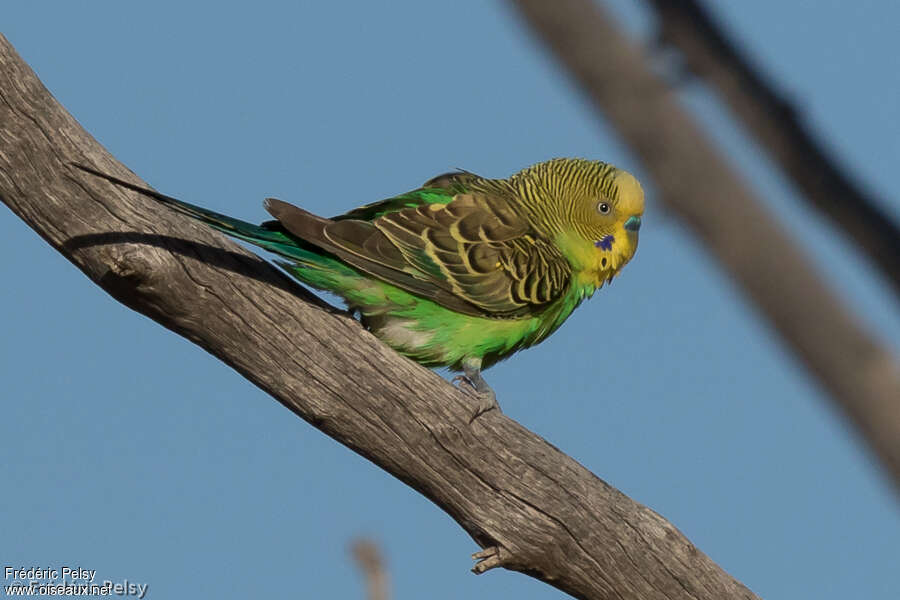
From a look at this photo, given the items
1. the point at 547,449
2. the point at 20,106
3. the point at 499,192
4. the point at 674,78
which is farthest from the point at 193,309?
the point at 674,78

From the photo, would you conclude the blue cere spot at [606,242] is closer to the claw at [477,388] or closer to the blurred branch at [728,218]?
the claw at [477,388]

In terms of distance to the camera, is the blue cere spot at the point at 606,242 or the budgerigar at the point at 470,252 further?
the blue cere spot at the point at 606,242

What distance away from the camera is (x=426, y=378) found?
209 inches

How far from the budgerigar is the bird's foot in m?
0.02

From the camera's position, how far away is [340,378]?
5.07 meters

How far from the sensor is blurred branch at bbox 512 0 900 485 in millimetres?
905

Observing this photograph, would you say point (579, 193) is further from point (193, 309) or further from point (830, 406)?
point (830, 406)

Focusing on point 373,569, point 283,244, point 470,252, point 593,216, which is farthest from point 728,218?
point 593,216

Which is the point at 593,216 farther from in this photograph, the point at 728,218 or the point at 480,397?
the point at 728,218

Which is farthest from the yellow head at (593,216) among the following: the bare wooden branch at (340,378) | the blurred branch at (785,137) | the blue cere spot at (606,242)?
the blurred branch at (785,137)

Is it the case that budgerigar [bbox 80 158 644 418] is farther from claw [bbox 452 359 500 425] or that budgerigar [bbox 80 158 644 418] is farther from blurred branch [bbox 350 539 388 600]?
blurred branch [bbox 350 539 388 600]

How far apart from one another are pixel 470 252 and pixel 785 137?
5.29 meters

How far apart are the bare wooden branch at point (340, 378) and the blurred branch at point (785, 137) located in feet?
12.9

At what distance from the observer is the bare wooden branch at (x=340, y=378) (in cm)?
464
